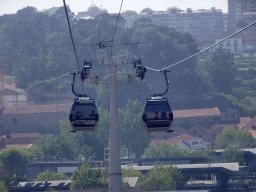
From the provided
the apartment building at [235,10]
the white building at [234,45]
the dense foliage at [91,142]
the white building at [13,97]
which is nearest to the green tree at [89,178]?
the dense foliage at [91,142]

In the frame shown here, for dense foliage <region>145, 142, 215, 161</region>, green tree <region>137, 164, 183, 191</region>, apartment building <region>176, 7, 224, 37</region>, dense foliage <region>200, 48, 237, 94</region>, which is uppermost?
apartment building <region>176, 7, 224, 37</region>

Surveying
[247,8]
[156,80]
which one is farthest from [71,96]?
[247,8]

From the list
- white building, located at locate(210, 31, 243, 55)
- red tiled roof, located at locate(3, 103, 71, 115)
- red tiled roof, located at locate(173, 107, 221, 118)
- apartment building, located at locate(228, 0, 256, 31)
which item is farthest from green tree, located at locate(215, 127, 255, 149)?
apartment building, located at locate(228, 0, 256, 31)

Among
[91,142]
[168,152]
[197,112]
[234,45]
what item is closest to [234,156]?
[168,152]

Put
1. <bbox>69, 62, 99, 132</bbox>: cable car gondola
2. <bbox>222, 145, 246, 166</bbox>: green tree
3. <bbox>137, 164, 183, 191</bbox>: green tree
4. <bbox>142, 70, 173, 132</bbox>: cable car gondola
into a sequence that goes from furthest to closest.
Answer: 1. <bbox>222, 145, 246, 166</bbox>: green tree
2. <bbox>137, 164, 183, 191</bbox>: green tree
3. <bbox>69, 62, 99, 132</bbox>: cable car gondola
4. <bbox>142, 70, 173, 132</bbox>: cable car gondola

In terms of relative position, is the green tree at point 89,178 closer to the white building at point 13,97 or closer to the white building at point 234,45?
the white building at point 13,97

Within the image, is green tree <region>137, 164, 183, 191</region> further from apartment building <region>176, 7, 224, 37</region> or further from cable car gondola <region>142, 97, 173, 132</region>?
apartment building <region>176, 7, 224, 37</region>

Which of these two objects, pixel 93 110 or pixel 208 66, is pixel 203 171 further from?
pixel 208 66
